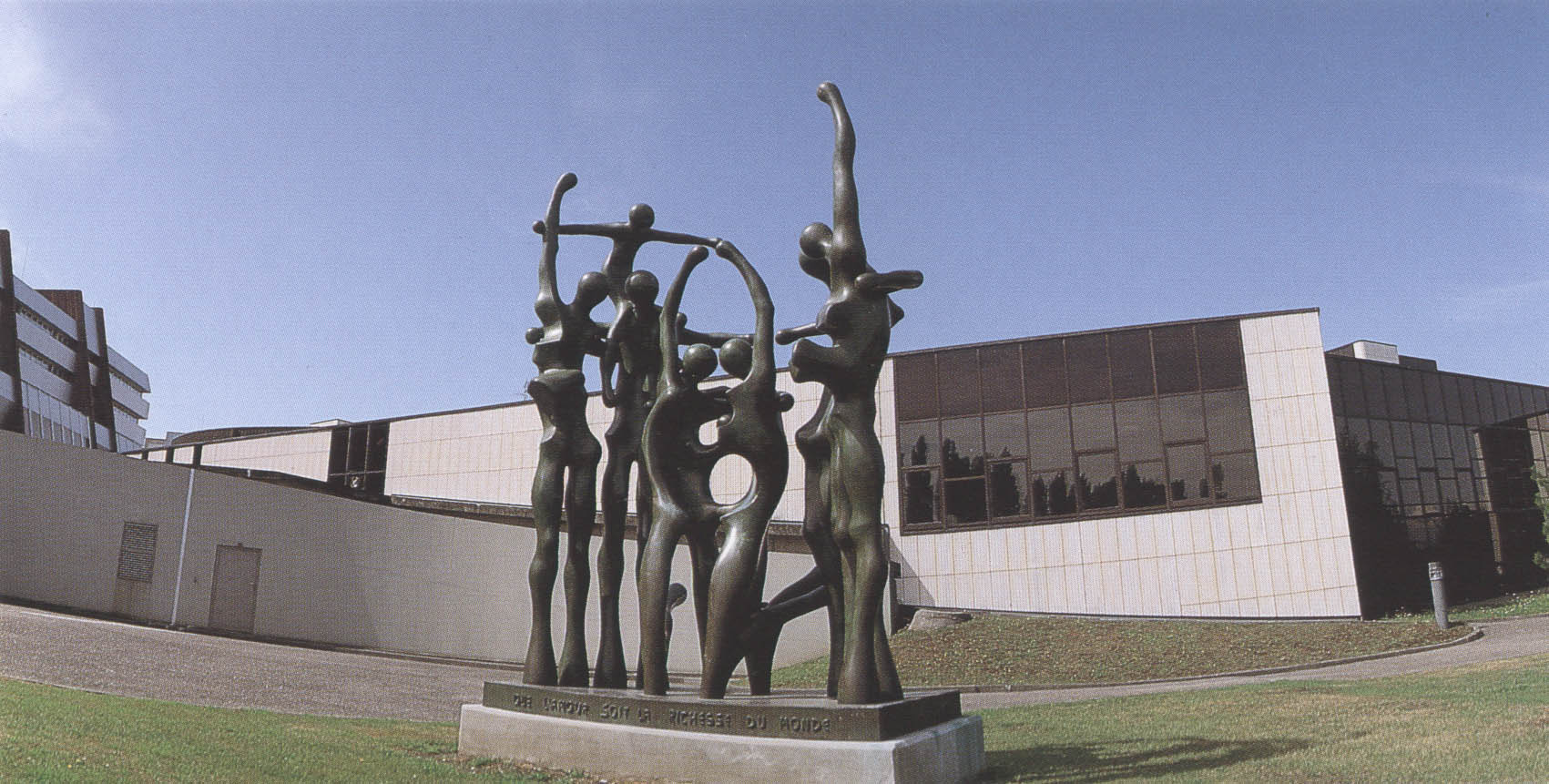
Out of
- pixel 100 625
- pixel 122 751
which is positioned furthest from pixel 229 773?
pixel 100 625

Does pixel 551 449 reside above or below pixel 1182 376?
below

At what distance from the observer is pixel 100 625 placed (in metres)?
16.4

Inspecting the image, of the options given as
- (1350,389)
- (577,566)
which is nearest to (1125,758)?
(577,566)

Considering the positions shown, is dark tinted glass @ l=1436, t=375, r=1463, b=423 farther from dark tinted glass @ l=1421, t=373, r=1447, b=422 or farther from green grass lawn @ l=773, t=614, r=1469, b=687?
green grass lawn @ l=773, t=614, r=1469, b=687

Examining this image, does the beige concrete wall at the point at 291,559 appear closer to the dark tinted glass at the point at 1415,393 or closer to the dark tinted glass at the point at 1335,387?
the dark tinted glass at the point at 1335,387

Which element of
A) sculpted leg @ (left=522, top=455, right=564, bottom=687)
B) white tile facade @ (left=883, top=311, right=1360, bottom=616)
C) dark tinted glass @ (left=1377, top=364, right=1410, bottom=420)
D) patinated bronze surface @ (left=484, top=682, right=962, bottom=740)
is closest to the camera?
patinated bronze surface @ (left=484, top=682, right=962, bottom=740)

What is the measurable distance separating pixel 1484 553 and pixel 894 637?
55.1 ft

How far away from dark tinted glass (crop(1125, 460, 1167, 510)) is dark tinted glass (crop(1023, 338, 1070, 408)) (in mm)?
2519

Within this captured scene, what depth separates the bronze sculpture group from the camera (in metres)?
8.20

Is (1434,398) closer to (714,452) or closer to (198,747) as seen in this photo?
(714,452)

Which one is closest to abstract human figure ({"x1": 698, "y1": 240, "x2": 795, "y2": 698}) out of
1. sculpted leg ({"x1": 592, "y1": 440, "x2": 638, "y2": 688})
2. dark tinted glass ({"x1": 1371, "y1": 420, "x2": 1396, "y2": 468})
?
sculpted leg ({"x1": 592, "y1": 440, "x2": 638, "y2": 688})

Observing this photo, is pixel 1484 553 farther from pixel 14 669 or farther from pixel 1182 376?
pixel 14 669

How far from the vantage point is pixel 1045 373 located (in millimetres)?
28844

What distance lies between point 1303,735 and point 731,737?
4989 millimetres
